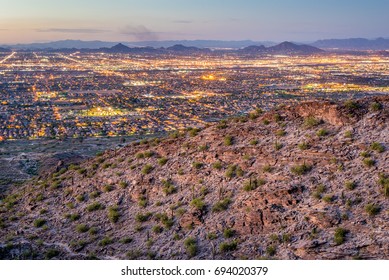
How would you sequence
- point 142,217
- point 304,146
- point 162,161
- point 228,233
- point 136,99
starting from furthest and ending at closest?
point 136,99 < point 162,161 < point 304,146 < point 142,217 < point 228,233

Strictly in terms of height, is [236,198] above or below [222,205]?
above

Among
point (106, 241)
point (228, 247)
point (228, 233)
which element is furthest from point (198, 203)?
point (106, 241)

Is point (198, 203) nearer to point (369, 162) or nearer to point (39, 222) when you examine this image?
point (369, 162)

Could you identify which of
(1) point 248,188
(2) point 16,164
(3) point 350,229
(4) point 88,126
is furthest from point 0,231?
(4) point 88,126

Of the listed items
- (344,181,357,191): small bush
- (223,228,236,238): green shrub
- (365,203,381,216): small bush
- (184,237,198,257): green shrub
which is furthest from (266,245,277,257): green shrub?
(344,181,357,191): small bush

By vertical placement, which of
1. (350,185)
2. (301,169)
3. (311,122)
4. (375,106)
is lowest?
(350,185)
